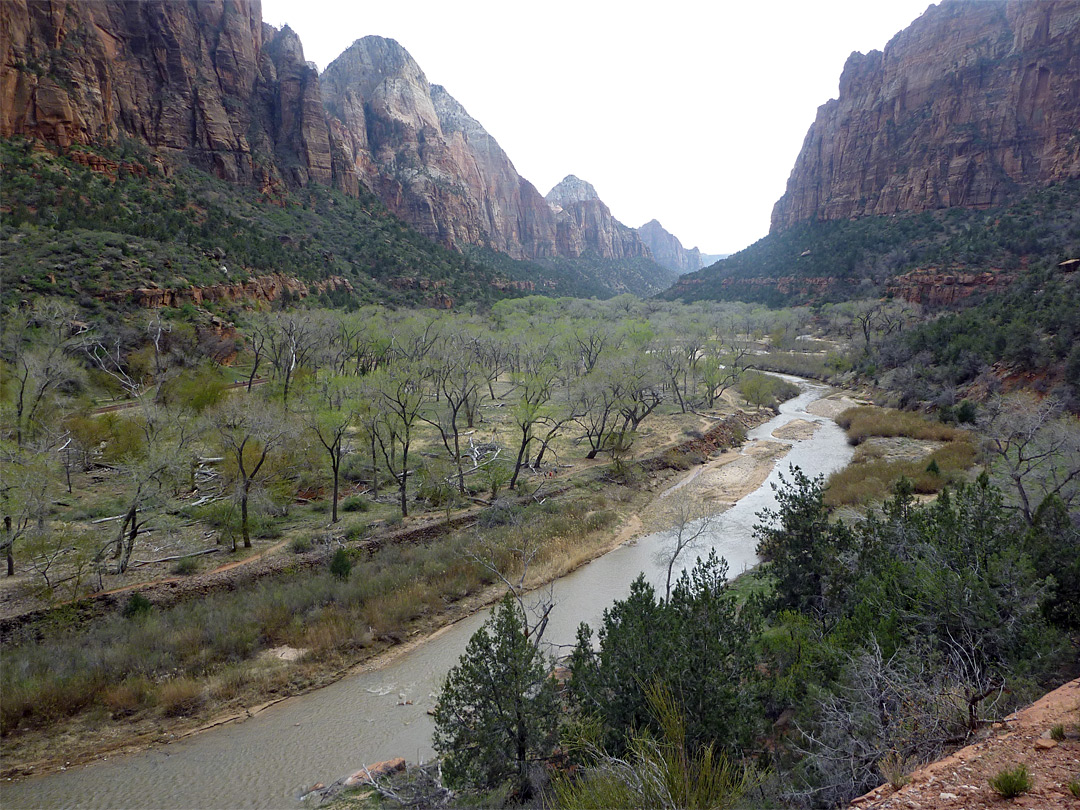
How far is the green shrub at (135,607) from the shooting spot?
1348 cm

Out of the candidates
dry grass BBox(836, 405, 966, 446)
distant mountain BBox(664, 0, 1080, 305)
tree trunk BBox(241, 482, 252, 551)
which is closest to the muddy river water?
tree trunk BBox(241, 482, 252, 551)

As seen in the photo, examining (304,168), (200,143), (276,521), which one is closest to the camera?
(276,521)

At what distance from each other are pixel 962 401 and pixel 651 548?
22.8 meters

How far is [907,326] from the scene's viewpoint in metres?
53.9

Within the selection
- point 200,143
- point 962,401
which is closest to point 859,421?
point 962,401

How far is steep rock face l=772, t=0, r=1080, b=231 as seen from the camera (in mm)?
67688

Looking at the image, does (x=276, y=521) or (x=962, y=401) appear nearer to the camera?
(x=276, y=521)

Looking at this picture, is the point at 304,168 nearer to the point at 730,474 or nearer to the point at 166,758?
the point at 730,474

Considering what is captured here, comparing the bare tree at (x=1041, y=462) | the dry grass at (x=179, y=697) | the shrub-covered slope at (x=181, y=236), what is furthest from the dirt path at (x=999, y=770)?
the shrub-covered slope at (x=181, y=236)

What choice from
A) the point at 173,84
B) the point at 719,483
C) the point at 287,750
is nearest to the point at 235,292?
the point at 719,483

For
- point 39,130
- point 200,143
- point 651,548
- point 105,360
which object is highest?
point 200,143

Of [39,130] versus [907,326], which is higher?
[39,130]

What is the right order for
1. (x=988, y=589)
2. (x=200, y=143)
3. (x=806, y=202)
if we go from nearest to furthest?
(x=988, y=589), (x=200, y=143), (x=806, y=202)

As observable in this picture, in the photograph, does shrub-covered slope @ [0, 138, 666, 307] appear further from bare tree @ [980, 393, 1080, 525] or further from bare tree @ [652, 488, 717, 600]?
bare tree @ [980, 393, 1080, 525]
